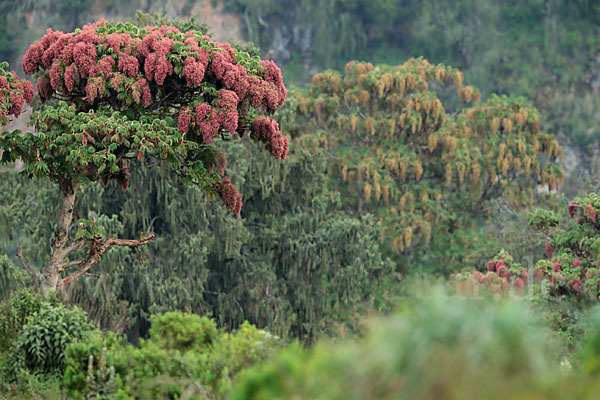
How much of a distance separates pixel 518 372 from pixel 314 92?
61.6ft

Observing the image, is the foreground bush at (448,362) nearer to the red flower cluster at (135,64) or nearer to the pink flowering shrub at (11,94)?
the red flower cluster at (135,64)

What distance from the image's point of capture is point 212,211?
16953 millimetres

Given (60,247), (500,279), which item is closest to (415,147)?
(500,279)

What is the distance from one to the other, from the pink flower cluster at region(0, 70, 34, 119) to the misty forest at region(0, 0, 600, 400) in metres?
0.03

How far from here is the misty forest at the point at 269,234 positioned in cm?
430

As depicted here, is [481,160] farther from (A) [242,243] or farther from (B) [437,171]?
(A) [242,243]

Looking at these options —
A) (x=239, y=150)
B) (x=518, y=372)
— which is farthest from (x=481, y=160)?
(x=518, y=372)

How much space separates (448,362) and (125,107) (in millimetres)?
6856

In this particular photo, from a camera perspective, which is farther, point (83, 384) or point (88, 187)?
point (88, 187)

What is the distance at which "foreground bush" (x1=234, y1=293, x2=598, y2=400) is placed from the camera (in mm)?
3557

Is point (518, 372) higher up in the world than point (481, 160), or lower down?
higher up

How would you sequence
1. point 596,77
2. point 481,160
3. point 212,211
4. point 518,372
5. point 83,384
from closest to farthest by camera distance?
1. point 518,372
2. point 83,384
3. point 212,211
4. point 481,160
5. point 596,77

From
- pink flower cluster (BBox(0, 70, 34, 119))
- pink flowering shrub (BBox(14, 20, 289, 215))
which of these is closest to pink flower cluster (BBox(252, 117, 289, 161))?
pink flowering shrub (BBox(14, 20, 289, 215))

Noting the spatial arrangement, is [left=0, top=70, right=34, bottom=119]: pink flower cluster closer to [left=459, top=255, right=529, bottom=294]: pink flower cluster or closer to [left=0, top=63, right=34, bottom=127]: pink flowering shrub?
[left=0, top=63, right=34, bottom=127]: pink flowering shrub
